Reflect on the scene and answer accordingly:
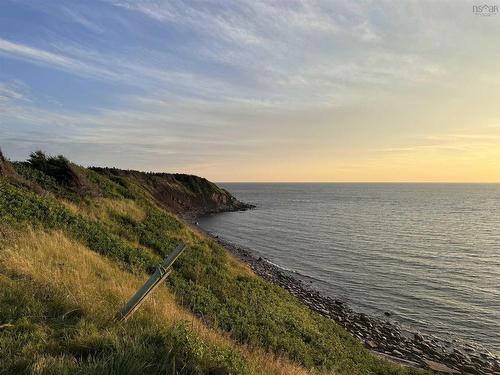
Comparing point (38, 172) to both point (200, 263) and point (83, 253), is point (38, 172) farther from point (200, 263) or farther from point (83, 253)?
point (83, 253)

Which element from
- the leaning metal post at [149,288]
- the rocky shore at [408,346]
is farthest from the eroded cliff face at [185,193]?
the leaning metal post at [149,288]

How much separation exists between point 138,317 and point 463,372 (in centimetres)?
1723

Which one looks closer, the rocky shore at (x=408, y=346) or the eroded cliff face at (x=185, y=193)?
the rocky shore at (x=408, y=346)

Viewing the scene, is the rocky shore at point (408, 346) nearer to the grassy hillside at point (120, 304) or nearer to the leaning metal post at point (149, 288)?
the grassy hillside at point (120, 304)

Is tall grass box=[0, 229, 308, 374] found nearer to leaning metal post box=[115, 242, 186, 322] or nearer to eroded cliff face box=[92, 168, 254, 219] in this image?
leaning metal post box=[115, 242, 186, 322]

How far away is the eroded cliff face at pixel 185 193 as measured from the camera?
3312 inches

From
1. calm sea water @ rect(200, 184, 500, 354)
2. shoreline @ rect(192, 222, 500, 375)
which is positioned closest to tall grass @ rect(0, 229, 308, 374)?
shoreline @ rect(192, 222, 500, 375)

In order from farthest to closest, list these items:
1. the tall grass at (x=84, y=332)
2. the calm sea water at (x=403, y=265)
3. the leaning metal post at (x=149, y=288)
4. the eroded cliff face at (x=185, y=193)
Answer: the eroded cliff face at (x=185, y=193), the calm sea water at (x=403, y=265), the leaning metal post at (x=149, y=288), the tall grass at (x=84, y=332)

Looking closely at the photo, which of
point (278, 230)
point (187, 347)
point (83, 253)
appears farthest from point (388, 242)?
point (187, 347)

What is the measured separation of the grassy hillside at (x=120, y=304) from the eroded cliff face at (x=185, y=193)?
58.3m

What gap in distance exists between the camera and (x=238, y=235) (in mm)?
58844

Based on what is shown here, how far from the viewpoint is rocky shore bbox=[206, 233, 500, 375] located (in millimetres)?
18844

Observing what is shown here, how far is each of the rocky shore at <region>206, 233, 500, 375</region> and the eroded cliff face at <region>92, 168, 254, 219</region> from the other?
56.1 metres

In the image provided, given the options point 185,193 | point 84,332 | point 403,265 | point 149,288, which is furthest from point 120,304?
point 185,193
